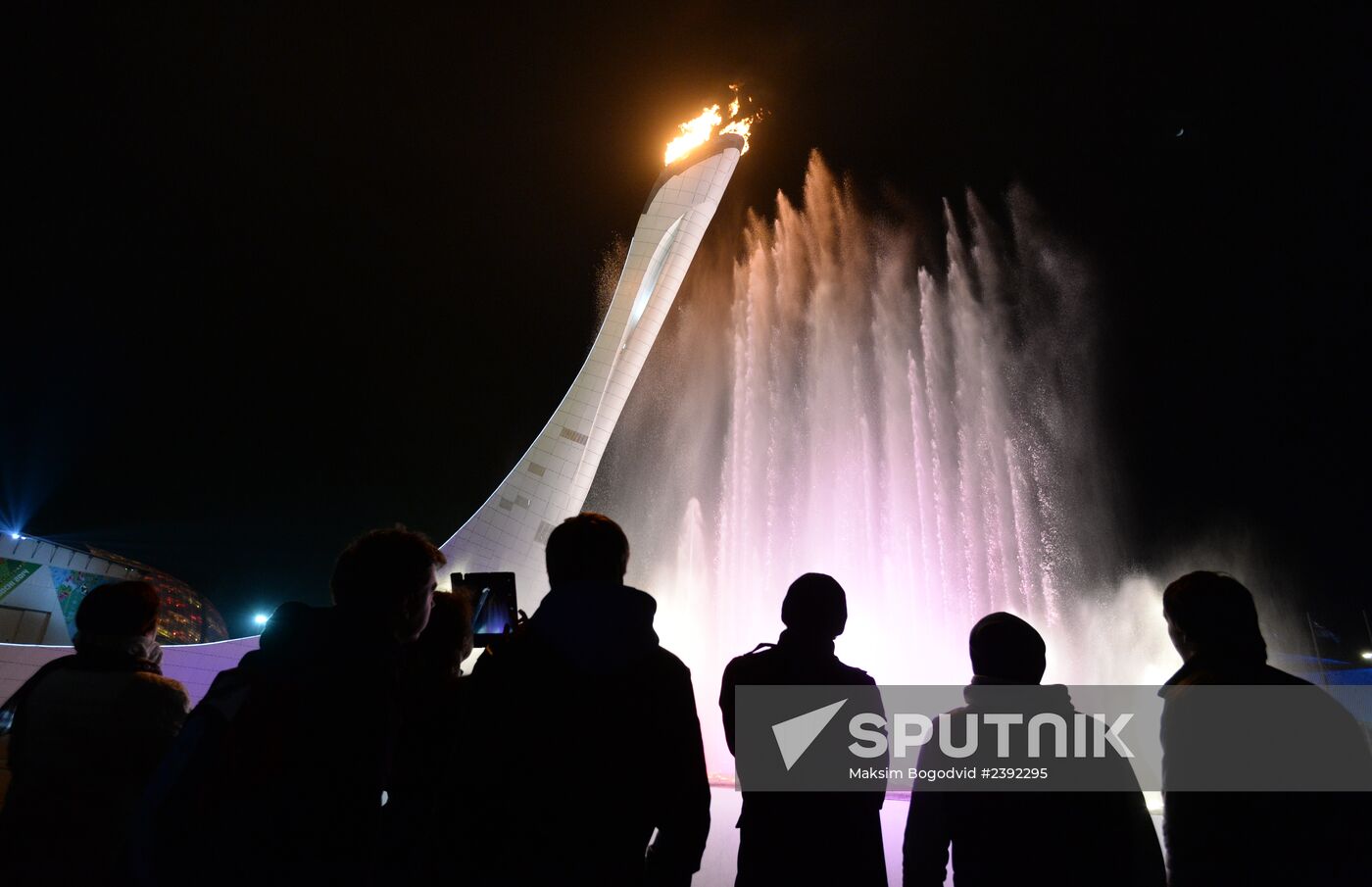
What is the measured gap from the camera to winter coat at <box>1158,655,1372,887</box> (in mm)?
2201

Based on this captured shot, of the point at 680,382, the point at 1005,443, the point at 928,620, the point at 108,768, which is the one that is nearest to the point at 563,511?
the point at 680,382

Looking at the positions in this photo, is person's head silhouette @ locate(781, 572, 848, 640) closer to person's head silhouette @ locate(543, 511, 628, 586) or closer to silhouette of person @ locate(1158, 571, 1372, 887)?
person's head silhouette @ locate(543, 511, 628, 586)

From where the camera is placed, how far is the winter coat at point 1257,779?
A: 2.20m

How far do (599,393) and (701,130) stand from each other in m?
8.64

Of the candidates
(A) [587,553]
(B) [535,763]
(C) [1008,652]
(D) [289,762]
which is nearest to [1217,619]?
(C) [1008,652]

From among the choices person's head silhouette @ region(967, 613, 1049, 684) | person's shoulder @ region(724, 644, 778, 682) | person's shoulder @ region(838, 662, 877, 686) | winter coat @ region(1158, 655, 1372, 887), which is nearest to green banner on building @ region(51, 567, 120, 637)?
person's shoulder @ region(724, 644, 778, 682)

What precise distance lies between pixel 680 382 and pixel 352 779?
17301 mm

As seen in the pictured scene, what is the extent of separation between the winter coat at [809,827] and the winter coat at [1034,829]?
237 mm

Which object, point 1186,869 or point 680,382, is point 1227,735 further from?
point 680,382

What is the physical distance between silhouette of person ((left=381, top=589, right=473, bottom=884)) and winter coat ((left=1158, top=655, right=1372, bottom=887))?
8.47ft

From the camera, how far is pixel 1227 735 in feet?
7.78

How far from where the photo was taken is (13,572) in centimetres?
2642

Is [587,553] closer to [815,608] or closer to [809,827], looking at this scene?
[815,608]

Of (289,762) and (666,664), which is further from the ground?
(666,664)
